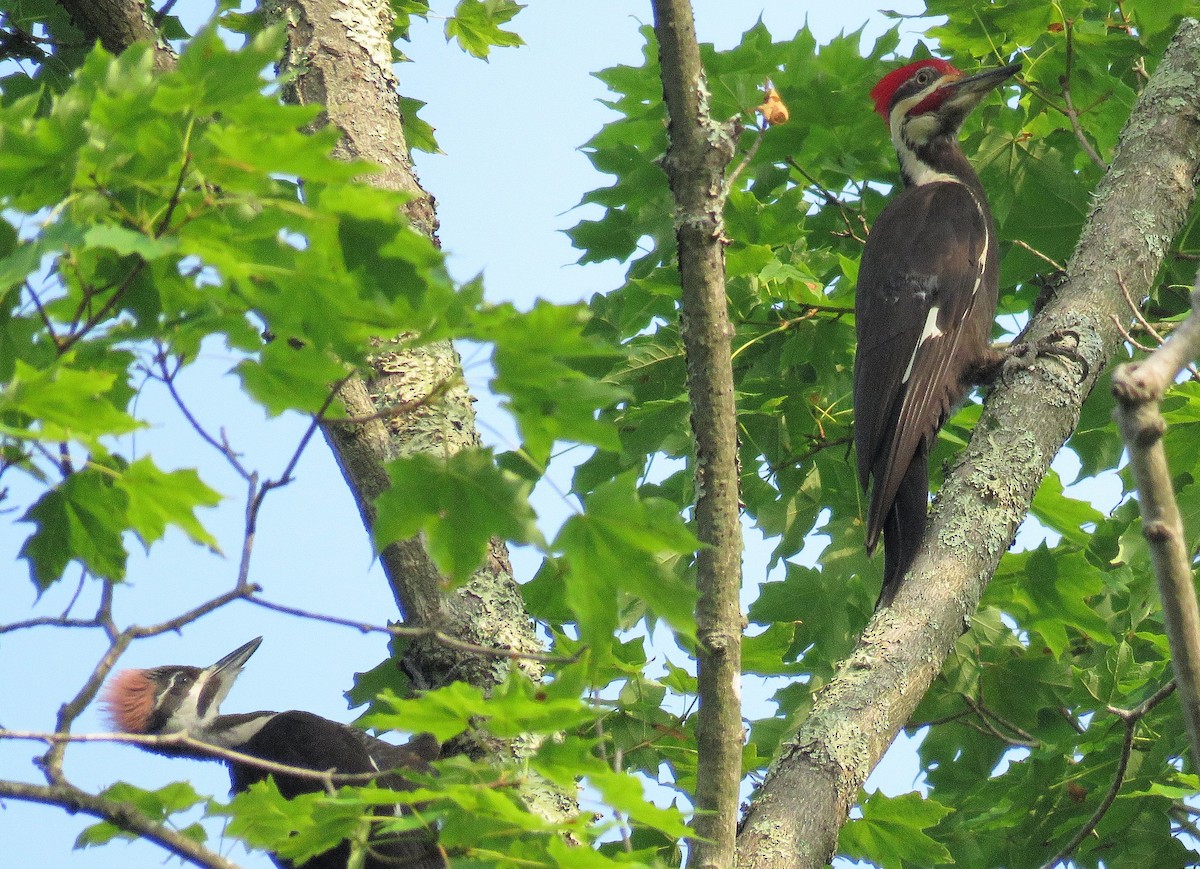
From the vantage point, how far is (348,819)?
5.49 ft

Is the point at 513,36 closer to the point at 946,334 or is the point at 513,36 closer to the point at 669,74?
the point at 946,334

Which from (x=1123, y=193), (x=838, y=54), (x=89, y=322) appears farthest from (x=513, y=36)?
(x=89, y=322)

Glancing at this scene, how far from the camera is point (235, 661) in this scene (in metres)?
4.18

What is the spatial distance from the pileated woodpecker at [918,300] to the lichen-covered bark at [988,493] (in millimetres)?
472

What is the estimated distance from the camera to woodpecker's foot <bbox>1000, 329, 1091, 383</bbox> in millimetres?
3146

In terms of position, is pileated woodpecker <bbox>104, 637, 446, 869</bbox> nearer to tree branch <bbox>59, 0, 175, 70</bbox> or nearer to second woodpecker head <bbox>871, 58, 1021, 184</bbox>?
tree branch <bbox>59, 0, 175, 70</bbox>

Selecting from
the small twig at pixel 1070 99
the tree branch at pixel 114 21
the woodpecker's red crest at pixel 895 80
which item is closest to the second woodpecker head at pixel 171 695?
the tree branch at pixel 114 21

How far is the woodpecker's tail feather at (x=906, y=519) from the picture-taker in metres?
3.41

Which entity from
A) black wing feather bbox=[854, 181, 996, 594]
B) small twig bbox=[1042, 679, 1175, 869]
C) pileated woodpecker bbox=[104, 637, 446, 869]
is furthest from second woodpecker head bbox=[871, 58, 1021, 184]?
pileated woodpecker bbox=[104, 637, 446, 869]

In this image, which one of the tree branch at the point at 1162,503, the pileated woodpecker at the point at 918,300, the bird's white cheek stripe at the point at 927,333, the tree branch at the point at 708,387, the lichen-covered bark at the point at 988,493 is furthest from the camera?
the bird's white cheek stripe at the point at 927,333

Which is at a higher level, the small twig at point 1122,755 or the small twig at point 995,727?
the small twig at point 995,727

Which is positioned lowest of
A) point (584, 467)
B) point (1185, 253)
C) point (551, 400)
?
point (551, 400)

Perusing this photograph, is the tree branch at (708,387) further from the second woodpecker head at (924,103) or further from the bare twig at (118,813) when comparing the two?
the second woodpecker head at (924,103)

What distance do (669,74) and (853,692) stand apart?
129 centimetres
